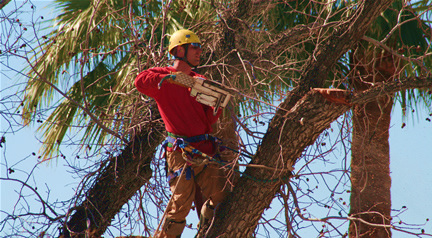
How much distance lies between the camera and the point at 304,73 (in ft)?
16.1

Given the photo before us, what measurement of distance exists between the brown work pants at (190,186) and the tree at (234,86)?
0.55ft

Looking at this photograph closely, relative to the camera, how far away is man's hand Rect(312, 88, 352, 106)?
4422 millimetres

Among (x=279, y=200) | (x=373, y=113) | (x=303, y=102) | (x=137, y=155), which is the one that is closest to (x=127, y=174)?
(x=137, y=155)

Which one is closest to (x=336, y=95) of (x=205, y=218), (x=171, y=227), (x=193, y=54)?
(x=193, y=54)

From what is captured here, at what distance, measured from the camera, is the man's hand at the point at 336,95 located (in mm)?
4422

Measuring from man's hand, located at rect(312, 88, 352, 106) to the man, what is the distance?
1.03m

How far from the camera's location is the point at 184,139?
4.81m

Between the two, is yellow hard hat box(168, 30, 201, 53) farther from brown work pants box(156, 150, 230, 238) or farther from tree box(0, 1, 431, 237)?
brown work pants box(156, 150, 230, 238)

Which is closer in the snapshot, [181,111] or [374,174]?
[181,111]

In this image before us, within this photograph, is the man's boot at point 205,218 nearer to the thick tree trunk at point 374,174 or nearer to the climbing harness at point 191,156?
the climbing harness at point 191,156

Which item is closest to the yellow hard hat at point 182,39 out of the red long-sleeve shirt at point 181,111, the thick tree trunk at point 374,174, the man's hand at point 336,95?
the red long-sleeve shirt at point 181,111

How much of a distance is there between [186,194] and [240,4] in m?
2.53

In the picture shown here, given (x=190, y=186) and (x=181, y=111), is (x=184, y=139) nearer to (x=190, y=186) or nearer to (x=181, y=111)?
(x=181, y=111)

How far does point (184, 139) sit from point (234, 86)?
1.33m
